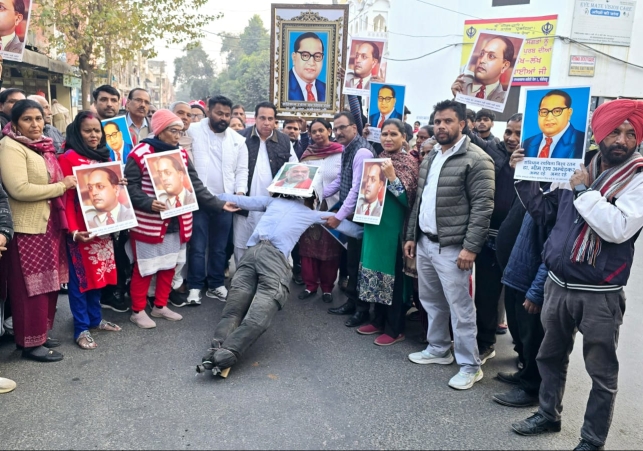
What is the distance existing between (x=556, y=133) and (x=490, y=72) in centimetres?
134

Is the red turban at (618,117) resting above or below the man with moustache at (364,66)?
below

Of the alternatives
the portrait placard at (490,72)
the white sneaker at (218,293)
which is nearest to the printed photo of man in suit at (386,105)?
the portrait placard at (490,72)

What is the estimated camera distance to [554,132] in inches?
117

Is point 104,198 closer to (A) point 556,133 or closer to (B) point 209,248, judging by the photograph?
(B) point 209,248

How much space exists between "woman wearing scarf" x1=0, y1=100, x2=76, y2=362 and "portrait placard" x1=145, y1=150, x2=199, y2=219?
714 mm

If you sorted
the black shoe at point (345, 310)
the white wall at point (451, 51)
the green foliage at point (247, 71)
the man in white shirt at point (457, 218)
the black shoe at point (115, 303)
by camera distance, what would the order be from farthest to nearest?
the green foliage at point (247, 71)
the white wall at point (451, 51)
the black shoe at point (345, 310)
the black shoe at point (115, 303)
the man in white shirt at point (457, 218)

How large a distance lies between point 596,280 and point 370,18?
25.5 m

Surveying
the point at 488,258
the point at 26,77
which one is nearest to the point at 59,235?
the point at 488,258

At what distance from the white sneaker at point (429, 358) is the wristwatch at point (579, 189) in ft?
6.20

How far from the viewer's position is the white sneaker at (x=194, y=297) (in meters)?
5.20

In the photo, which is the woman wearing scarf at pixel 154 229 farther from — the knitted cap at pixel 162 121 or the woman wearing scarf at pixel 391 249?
the woman wearing scarf at pixel 391 249

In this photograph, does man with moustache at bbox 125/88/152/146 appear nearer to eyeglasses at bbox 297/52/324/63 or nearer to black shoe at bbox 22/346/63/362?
eyeglasses at bbox 297/52/324/63

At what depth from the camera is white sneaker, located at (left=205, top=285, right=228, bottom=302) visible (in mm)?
5434

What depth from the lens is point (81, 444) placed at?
2848 mm
